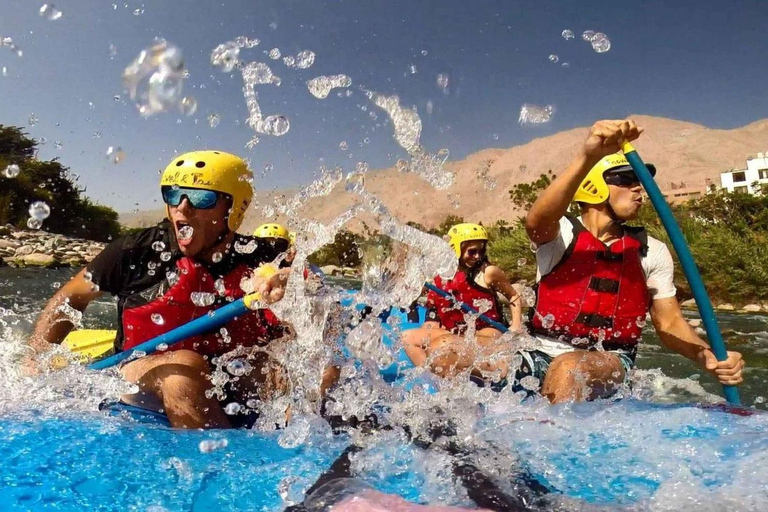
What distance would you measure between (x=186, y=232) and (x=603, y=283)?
2.48 meters

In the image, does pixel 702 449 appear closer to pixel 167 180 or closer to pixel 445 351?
pixel 445 351

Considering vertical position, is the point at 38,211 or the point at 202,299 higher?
the point at 38,211

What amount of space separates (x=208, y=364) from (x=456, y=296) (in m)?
4.11

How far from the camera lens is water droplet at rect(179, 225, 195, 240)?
3.01m

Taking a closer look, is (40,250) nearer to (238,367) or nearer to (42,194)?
(42,194)

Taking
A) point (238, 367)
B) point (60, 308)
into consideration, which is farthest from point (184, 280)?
point (60, 308)

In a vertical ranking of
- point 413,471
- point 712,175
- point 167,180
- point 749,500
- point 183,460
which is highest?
point 712,175

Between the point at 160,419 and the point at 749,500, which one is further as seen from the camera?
the point at 160,419

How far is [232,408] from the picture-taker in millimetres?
2852

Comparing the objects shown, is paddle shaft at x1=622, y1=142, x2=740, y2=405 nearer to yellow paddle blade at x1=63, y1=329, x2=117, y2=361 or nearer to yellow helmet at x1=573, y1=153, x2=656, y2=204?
yellow helmet at x1=573, y1=153, x2=656, y2=204

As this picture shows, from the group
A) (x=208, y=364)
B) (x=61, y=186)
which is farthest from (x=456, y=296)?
(x=61, y=186)

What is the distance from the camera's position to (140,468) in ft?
6.34

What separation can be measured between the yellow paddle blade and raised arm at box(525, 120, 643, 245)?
4.81 metres

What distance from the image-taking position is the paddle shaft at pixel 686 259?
122 inches
